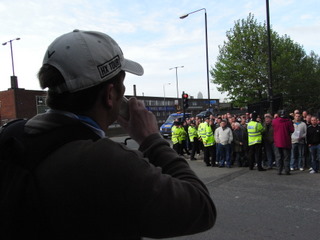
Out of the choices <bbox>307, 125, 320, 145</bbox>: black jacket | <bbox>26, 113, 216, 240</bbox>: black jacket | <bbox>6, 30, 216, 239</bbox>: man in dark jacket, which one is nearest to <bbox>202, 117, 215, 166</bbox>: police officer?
<bbox>307, 125, 320, 145</bbox>: black jacket

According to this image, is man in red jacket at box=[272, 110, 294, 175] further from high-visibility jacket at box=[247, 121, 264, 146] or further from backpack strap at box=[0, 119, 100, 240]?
backpack strap at box=[0, 119, 100, 240]

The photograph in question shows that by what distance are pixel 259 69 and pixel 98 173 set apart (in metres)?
25.2

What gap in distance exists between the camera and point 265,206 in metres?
5.26

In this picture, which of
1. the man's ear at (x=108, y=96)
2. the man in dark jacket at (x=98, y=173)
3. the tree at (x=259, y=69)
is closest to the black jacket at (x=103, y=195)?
the man in dark jacket at (x=98, y=173)

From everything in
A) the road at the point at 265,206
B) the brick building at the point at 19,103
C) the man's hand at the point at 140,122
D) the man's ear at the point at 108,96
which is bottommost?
the road at the point at 265,206

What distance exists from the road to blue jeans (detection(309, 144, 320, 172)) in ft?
1.20

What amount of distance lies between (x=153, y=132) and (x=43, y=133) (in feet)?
1.48

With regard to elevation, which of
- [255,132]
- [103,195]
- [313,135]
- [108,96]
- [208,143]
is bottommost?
[208,143]

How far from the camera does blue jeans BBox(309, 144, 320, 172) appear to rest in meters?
8.45

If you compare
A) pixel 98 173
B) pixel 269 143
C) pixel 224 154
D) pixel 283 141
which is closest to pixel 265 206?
pixel 283 141

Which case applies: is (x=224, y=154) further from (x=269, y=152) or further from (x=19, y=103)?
(x=19, y=103)

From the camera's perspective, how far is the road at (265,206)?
4.02 meters

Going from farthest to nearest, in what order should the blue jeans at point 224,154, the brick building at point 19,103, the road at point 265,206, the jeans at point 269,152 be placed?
1. the brick building at point 19,103
2. the blue jeans at point 224,154
3. the jeans at point 269,152
4. the road at point 265,206

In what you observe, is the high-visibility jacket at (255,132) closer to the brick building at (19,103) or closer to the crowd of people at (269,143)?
the crowd of people at (269,143)
